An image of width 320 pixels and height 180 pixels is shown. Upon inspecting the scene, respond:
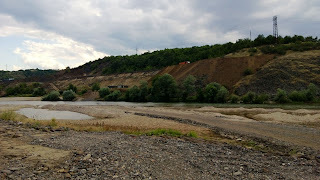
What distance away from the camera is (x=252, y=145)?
62.4 ft

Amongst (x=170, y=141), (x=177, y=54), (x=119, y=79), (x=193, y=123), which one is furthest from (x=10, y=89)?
(x=170, y=141)

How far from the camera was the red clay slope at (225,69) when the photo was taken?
81.3 m

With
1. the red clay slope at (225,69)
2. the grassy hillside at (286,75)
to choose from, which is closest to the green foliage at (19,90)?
the red clay slope at (225,69)

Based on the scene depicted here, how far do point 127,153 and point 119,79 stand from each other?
116495 mm

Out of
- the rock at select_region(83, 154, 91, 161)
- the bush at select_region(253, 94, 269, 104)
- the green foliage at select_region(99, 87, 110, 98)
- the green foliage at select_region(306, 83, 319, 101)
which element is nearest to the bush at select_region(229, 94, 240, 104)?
the bush at select_region(253, 94, 269, 104)

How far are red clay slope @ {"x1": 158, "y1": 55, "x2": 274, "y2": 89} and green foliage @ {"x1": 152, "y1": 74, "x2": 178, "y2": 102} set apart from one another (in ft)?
A: 37.1

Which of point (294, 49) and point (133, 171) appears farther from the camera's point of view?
point (294, 49)

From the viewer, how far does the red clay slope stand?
8131cm

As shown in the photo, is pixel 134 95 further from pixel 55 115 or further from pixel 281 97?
pixel 281 97

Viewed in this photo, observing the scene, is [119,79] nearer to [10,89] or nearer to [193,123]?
[10,89]

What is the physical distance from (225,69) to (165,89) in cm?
2217

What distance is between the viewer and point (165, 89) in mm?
81000

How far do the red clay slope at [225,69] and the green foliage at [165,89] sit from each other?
1131cm

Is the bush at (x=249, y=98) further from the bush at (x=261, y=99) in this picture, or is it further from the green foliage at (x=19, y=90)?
the green foliage at (x=19, y=90)
